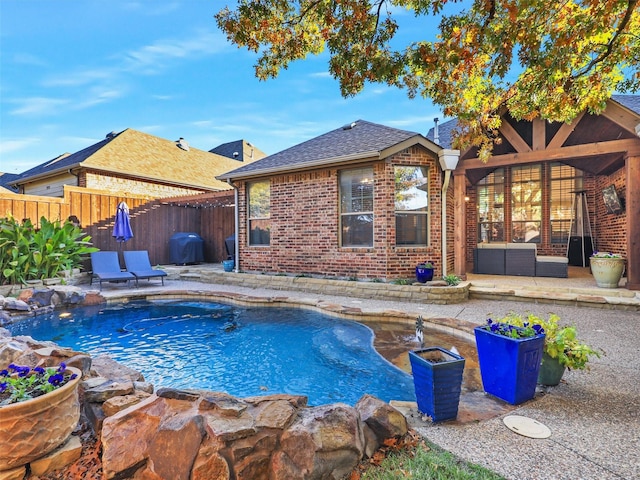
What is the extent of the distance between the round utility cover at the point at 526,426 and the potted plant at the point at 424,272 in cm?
483

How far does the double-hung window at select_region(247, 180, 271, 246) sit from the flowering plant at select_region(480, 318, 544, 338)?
7.21 meters

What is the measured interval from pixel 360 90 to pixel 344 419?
4182mm

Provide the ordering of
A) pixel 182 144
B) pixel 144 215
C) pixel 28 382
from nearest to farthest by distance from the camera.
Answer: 1. pixel 28 382
2. pixel 144 215
3. pixel 182 144

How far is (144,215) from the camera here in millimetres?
11672

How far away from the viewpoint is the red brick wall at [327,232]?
7578 mm

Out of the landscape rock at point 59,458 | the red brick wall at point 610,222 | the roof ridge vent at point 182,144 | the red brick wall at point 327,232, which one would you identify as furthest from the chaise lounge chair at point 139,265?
the red brick wall at point 610,222

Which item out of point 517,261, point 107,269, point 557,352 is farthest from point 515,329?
point 107,269

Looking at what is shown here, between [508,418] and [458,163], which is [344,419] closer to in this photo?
[508,418]

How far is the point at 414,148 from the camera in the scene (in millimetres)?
7707

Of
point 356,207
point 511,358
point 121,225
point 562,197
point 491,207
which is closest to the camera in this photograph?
point 511,358

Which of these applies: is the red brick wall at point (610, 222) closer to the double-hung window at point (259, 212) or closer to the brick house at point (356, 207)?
the brick house at point (356, 207)

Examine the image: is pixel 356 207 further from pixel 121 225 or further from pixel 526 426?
pixel 121 225

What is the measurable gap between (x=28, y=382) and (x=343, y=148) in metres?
7.50

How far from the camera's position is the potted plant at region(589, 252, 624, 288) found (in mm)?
6395
